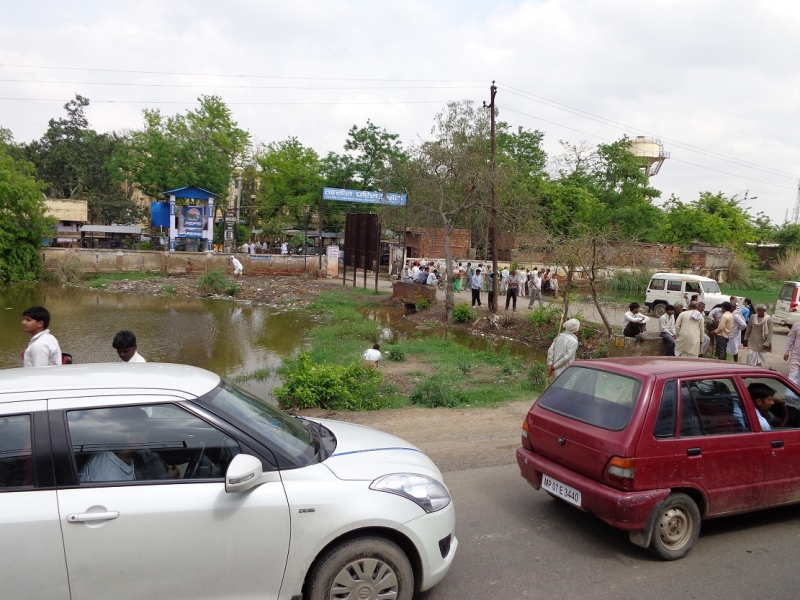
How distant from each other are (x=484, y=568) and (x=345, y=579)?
133cm

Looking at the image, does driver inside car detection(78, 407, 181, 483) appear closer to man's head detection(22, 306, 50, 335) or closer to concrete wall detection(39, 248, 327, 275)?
man's head detection(22, 306, 50, 335)

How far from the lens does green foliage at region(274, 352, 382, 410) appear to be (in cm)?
936

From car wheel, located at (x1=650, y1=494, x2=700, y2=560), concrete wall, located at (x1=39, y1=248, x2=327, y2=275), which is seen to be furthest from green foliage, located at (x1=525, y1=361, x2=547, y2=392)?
concrete wall, located at (x1=39, y1=248, x2=327, y2=275)

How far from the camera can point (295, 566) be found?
126 inches

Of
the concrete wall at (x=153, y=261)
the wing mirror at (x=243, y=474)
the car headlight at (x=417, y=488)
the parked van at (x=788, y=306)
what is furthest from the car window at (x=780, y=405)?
the concrete wall at (x=153, y=261)

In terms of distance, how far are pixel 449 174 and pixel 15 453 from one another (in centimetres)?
2013

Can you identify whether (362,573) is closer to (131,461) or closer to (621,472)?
(131,461)

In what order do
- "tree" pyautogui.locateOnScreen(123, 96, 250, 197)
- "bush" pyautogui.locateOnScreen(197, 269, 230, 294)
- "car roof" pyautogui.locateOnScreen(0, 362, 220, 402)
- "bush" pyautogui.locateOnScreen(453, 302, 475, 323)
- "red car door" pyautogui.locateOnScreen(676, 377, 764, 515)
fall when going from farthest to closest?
"tree" pyautogui.locateOnScreen(123, 96, 250, 197), "bush" pyautogui.locateOnScreen(197, 269, 230, 294), "bush" pyautogui.locateOnScreen(453, 302, 475, 323), "red car door" pyautogui.locateOnScreen(676, 377, 764, 515), "car roof" pyautogui.locateOnScreen(0, 362, 220, 402)

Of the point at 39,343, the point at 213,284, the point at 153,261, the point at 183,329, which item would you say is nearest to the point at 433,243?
the point at 213,284

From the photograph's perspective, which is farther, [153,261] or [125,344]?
[153,261]

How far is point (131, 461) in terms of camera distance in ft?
10.3

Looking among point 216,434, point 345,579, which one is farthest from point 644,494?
point 216,434

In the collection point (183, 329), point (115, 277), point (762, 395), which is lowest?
point (183, 329)

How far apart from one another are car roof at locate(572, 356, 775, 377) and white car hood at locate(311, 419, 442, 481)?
1.95 meters
